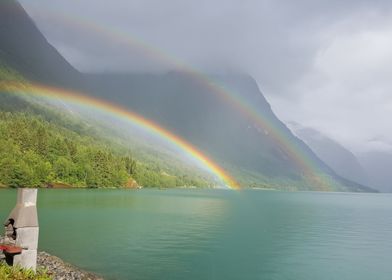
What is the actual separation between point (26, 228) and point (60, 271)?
16.6 metres

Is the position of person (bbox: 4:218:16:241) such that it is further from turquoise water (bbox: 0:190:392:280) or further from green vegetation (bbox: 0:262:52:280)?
turquoise water (bbox: 0:190:392:280)

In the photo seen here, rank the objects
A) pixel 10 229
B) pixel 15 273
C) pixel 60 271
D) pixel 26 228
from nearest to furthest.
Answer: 1. pixel 15 273
2. pixel 26 228
3. pixel 10 229
4. pixel 60 271

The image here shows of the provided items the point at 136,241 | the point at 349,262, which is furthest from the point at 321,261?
the point at 136,241

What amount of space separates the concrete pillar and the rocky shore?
1175 cm

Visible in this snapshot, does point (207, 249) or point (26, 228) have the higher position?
point (26, 228)

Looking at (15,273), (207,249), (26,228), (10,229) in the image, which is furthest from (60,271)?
(207,249)

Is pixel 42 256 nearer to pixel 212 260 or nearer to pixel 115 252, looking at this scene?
pixel 115 252

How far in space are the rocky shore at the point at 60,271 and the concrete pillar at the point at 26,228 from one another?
38.6ft

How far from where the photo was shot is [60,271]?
127 ft

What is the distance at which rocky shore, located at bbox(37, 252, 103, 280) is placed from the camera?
3654 cm

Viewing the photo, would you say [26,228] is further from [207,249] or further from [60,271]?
[207,249]

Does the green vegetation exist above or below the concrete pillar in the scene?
below

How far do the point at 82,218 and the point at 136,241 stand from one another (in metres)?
31.1

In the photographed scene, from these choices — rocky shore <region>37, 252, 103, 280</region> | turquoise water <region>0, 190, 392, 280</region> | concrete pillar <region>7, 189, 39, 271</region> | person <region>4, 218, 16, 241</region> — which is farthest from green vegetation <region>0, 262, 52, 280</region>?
turquoise water <region>0, 190, 392, 280</region>
